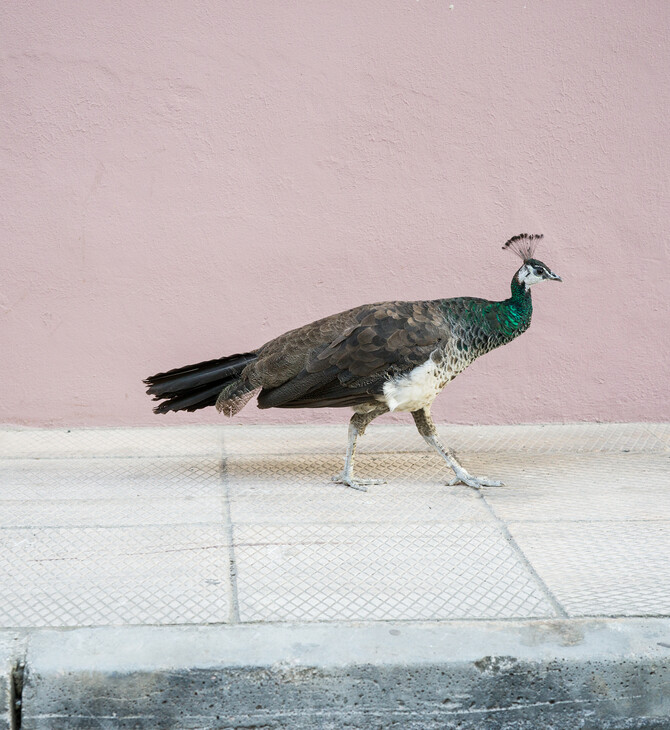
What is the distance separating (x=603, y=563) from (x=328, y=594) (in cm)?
108

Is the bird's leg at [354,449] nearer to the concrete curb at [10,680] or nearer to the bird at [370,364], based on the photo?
the bird at [370,364]

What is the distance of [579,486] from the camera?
4520 mm

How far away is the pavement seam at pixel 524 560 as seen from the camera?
3.16m

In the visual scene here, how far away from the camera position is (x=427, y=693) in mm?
2848

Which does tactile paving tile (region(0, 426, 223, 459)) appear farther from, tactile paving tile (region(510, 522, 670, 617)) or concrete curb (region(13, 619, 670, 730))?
concrete curb (region(13, 619, 670, 730))

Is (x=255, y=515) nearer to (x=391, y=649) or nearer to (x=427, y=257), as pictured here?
(x=391, y=649)

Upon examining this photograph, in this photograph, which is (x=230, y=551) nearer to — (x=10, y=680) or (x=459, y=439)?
(x=10, y=680)

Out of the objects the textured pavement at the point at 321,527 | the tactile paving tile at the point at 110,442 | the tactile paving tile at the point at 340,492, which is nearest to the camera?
the textured pavement at the point at 321,527

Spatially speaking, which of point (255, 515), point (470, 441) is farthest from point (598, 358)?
point (255, 515)

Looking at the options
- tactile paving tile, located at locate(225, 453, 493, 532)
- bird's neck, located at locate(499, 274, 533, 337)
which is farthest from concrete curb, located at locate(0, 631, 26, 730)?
bird's neck, located at locate(499, 274, 533, 337)

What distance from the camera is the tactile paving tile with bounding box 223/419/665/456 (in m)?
5.17

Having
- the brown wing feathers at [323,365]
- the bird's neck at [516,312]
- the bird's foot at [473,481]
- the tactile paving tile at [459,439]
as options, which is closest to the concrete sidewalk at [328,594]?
the bird's foot at [473,481]

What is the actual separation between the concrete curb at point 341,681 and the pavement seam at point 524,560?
22 centimetres

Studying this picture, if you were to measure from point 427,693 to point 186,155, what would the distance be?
3.42 meters
